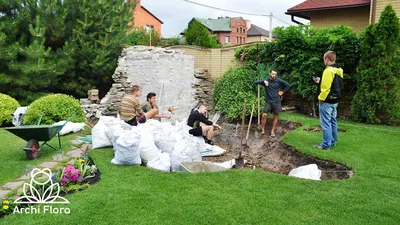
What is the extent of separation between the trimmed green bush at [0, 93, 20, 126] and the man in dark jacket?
7.68 meters

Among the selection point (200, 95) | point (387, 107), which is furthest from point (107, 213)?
point (200, 95)

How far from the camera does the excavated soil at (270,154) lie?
4834mm

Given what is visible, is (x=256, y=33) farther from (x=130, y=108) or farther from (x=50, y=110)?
(x=130, y=108)

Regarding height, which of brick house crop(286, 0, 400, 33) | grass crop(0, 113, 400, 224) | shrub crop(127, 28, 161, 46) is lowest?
grass crop(0, 113, 400, 224)

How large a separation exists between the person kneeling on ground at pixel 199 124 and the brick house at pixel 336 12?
7.74m

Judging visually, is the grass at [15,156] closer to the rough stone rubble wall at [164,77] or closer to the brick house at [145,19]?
the rough stone rubble wall at [164,77]

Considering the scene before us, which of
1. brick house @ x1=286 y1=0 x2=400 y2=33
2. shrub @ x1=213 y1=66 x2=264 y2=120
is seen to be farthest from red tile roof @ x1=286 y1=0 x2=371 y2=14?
shrub @ x1=213 y1=66 x2=264 y2=120

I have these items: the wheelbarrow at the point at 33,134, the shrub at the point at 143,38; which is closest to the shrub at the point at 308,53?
the shrub at the point at 143,38

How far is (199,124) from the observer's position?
664 centimetres

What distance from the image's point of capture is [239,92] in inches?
340

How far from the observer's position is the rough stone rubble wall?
10562 mm

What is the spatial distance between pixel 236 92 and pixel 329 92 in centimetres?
367

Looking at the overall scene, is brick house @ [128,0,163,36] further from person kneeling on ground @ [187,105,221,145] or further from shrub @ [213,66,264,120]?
person kneeling on ground @ [187,105,221,145]

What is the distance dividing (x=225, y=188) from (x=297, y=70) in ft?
19.7
